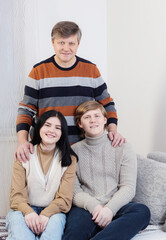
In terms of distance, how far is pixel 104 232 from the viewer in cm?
132

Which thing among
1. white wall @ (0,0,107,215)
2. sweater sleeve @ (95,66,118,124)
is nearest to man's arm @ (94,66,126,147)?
sweater sleeve @ (95,66,118,124)

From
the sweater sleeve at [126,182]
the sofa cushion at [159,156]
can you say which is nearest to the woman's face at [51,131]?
the sweater sleeve at [126,182]

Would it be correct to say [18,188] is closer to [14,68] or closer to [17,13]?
[14,68]

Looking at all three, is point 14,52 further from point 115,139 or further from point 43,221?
point 43,221

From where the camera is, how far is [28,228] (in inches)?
54.0

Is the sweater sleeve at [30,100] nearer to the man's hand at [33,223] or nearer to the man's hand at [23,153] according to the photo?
the man's hand at [23,153]

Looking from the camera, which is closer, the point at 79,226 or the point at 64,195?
the point at 79,226

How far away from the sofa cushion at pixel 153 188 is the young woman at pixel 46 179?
39cm

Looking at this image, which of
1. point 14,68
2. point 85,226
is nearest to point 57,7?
point 14,68

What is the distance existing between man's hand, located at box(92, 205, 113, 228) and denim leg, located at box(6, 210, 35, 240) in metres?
0.30

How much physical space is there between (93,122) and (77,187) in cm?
36

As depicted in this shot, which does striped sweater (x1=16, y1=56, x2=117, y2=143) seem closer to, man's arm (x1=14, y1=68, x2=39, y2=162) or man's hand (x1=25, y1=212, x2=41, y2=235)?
man's arm (x1=14, y1=68, x2=39, y2=162)

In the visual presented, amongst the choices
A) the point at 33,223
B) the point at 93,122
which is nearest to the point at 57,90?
the point at 93,122

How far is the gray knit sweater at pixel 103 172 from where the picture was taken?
1.58m
